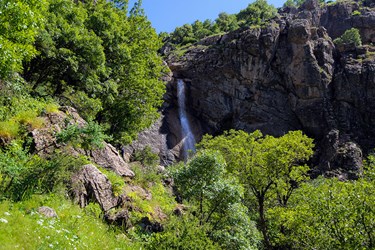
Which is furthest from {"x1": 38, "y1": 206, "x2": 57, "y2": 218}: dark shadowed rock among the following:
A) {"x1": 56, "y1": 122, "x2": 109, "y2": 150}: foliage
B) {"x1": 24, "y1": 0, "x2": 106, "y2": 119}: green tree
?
{"x1": 24, "y1": 0, "x2": 106, "y2": 119}: green tree

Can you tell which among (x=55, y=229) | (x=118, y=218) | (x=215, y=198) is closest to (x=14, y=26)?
(x=55, y=229)

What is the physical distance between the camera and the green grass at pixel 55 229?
7.16 m

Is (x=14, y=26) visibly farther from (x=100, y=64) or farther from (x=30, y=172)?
→ (x=100, y=64)

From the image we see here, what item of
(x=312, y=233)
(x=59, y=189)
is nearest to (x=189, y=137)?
(x=312, y=233)

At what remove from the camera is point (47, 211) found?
28.9 ft

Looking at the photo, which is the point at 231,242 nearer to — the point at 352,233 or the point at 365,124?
the point at 352,233

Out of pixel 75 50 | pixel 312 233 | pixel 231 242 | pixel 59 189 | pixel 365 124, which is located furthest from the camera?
pixel 365 124

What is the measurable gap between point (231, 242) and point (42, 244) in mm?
6442

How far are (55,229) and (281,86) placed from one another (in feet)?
140

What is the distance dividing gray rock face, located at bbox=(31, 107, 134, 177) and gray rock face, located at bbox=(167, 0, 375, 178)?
3193 cm

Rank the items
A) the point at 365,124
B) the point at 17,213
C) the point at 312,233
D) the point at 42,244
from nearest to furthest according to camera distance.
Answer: the point at 42,244 → the point at 17,213 → the point at 312,233 → the point at 365,124

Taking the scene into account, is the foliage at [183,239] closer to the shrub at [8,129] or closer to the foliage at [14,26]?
the shrub at [8,129]

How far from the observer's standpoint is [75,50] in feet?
63.3

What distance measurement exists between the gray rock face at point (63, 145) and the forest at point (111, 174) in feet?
0.31
